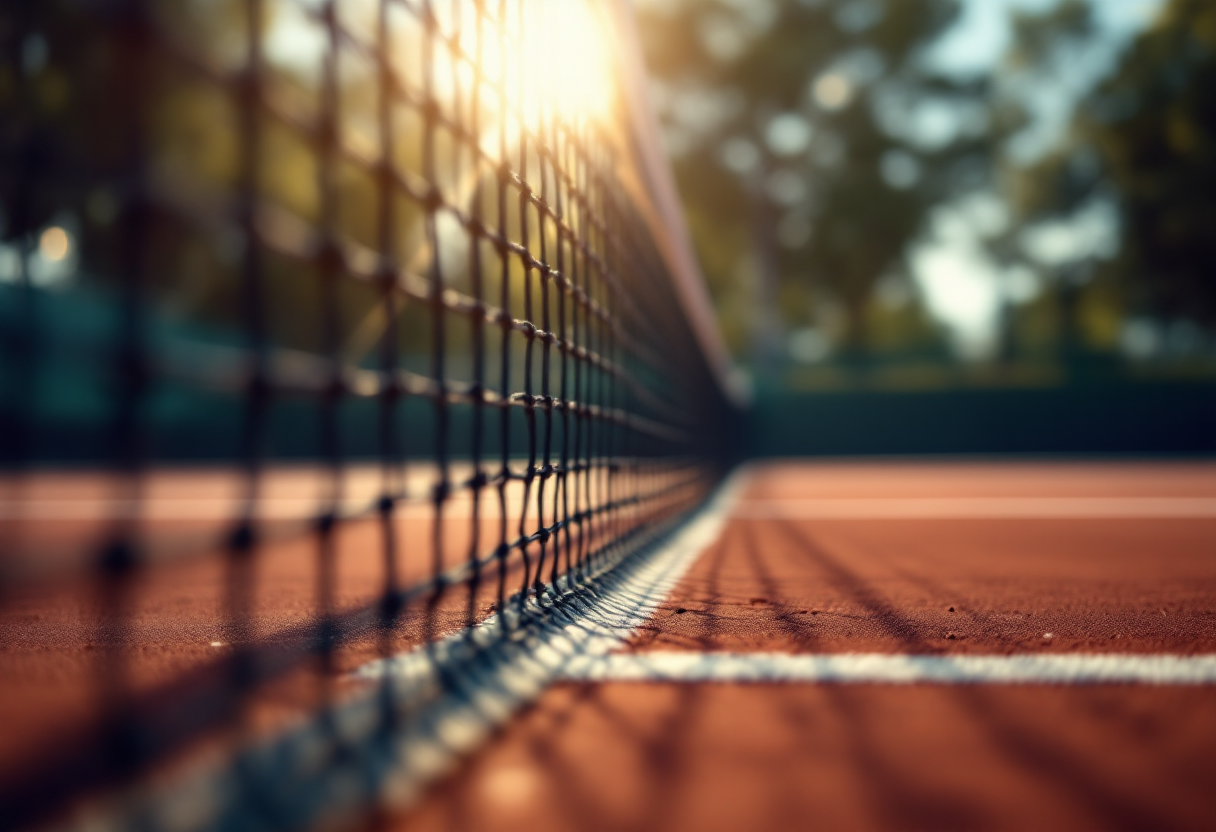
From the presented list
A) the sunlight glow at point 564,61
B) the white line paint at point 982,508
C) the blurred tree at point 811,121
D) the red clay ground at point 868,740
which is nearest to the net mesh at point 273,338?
the sunlight glow at point 564,61

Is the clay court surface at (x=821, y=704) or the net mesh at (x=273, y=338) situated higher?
the net mesh at (x=273, y=338)

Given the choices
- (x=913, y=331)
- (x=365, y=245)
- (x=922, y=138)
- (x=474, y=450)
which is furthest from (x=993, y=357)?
(x=474, y=450)

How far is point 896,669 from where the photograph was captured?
1.52 meters

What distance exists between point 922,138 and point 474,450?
22.4m

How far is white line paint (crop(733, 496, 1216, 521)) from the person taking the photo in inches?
227

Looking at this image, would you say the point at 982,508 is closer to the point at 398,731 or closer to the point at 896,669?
the point at 896,669

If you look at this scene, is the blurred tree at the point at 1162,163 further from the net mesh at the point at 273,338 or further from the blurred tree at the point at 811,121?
the net mesh at the point at 273,338

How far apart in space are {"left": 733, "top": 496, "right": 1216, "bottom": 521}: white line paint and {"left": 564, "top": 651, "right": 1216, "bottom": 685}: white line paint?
165 inches

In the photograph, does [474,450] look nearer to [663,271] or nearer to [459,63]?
[459,63]

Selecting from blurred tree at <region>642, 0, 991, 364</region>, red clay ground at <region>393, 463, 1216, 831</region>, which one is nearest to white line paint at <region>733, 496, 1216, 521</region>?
red clay ground at <region>393, 463, 1216, 831</region>

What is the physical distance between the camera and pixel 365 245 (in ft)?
79.1

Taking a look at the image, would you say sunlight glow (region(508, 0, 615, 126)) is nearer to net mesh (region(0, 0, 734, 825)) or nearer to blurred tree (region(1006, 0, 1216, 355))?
net mesh (region(0, 0, 734, 825))

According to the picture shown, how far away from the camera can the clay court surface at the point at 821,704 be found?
3.20ft

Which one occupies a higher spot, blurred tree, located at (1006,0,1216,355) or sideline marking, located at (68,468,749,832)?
blurred tree, located at (1006,0,1216,355)
